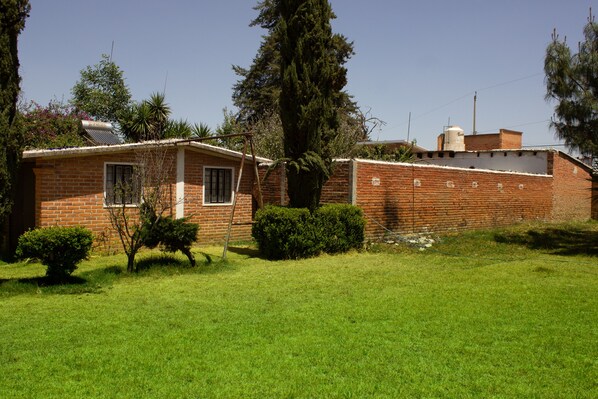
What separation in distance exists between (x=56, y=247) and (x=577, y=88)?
16.3 meters

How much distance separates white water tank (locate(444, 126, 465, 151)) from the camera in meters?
33.8

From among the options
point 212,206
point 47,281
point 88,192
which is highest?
point 88,192

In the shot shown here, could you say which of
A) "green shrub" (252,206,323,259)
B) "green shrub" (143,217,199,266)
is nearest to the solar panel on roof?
"green shrub" (252,206,323,259)

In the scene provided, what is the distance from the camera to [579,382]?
4828mm

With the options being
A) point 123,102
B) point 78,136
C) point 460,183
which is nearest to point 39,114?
point 78,136

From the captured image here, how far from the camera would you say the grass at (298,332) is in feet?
15.5

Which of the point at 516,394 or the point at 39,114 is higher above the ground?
the point at 39,114

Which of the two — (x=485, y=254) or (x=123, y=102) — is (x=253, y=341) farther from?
(x=123, y=102)

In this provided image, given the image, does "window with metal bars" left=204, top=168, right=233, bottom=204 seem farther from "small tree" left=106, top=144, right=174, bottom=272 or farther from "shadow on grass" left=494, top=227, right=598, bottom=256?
"shadow on grass" left=494, top=227, right=598, bottom=256

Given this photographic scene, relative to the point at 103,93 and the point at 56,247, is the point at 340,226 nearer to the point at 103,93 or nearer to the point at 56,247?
the point at 56,247

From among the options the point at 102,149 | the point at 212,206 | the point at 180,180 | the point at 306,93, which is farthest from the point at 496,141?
the point at 102,149

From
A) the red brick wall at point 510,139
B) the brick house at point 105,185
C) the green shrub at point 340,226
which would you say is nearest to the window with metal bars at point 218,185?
the brick house at point 105,185

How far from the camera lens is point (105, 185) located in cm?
1351

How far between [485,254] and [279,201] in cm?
617
